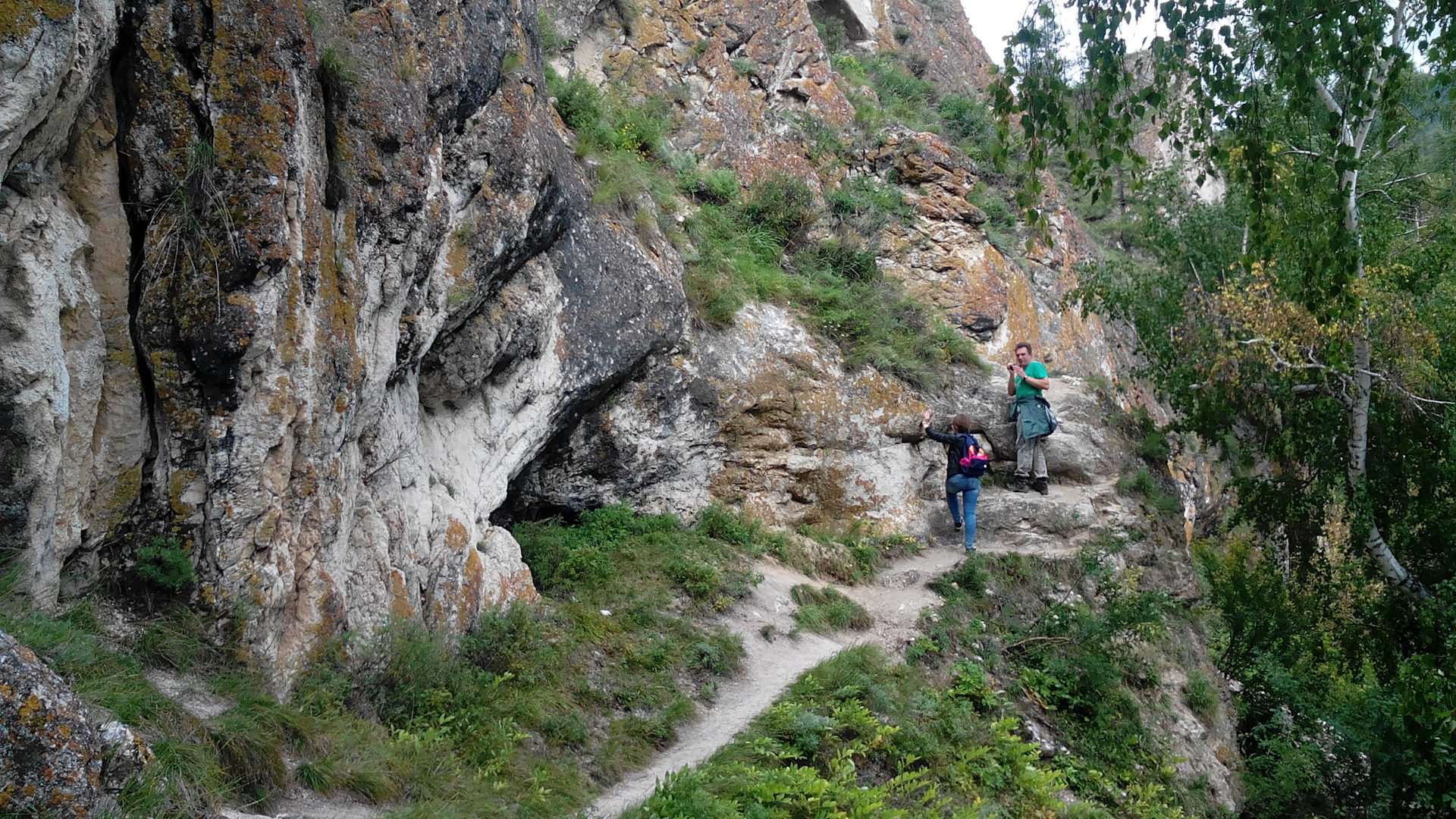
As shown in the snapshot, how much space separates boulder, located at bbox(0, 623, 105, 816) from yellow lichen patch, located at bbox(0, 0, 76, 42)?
2.60 metres

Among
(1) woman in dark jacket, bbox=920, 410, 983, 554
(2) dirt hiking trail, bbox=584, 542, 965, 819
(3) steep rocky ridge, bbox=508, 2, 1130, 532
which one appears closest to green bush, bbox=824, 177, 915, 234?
(3) steep rocky ridge, bbox=508, 2, 1130, 532

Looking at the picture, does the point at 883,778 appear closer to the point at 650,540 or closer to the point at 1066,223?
the point at 650,540

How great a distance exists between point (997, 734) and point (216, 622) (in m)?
6.49

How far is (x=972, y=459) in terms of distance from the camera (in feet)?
37.4

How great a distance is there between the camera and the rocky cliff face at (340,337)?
4375mm

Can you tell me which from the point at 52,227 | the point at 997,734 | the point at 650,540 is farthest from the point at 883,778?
the point at 52,227

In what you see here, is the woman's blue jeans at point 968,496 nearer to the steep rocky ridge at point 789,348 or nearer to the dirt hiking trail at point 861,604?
the dirt hiking trail at point 861,604

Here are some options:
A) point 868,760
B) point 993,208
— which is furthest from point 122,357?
point 993,208

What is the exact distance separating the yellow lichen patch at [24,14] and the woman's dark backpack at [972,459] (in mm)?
10112

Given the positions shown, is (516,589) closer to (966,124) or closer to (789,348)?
(789,348)

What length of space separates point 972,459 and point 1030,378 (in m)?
1.70

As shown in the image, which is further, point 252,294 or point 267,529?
point 267,529

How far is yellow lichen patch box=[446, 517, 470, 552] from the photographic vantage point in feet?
23.6

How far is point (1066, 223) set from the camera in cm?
2286
